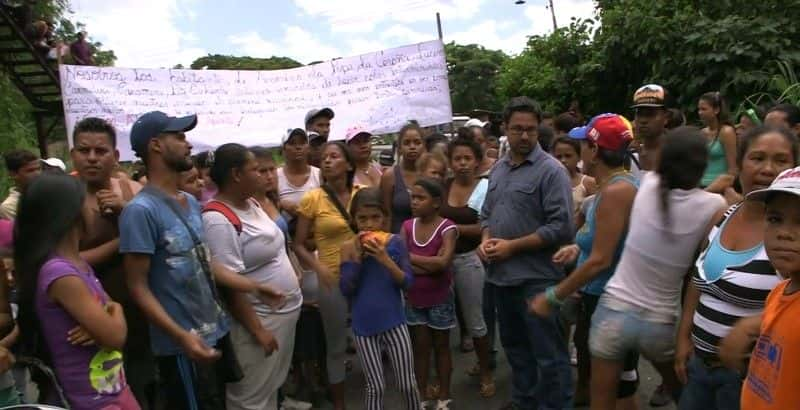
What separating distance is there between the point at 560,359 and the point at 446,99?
3.88 m

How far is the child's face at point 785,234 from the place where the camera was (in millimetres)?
1612

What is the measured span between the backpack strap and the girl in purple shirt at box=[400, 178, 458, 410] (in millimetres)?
1285

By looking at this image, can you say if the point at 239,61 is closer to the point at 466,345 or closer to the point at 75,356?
the point at 466,345

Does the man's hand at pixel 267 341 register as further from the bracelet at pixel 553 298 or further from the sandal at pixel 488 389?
the sandal at pixel 488 389

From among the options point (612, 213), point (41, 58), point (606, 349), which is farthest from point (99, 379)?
point (41, 58)

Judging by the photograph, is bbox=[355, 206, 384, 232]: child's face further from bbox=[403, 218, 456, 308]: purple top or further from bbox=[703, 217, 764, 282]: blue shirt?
bbox=[703, 217, 764, 282]: blue shirt

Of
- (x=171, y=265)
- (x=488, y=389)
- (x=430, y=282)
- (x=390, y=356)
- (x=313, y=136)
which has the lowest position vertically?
(x=488, y=389)

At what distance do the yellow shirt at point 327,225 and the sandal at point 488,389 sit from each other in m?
1.35

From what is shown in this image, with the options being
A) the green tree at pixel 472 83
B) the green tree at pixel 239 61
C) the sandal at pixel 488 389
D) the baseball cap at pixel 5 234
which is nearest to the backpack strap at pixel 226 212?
the baseball cap at pixel 5 234

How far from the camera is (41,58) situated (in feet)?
41.9

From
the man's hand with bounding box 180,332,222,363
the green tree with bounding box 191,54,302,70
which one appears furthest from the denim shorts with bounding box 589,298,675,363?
the green tree with bounding box 191,54,302,70

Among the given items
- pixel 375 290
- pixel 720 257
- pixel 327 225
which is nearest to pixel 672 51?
pixel 327 225

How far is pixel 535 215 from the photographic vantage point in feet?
11.5

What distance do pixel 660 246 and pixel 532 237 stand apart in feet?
2.86
